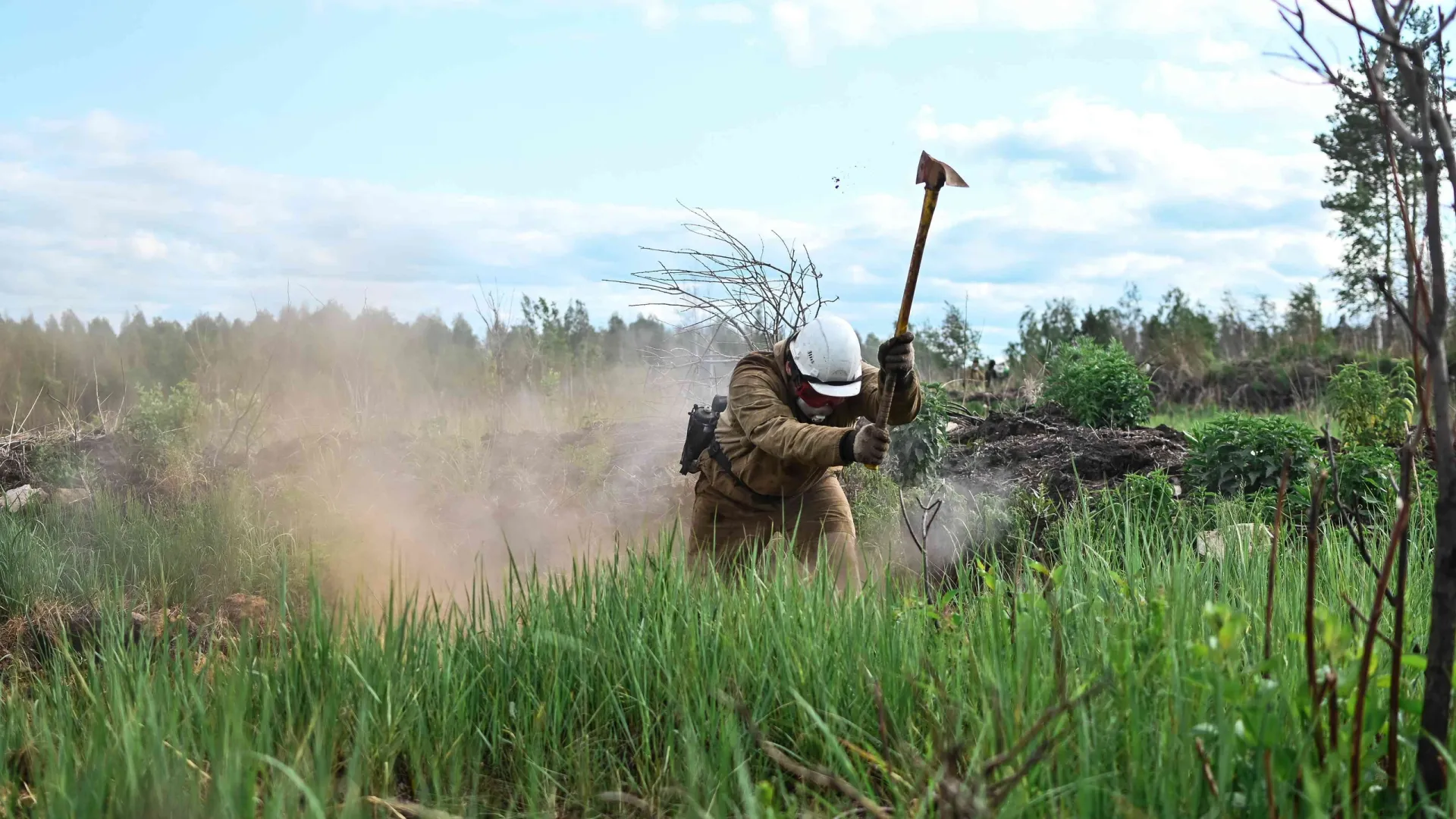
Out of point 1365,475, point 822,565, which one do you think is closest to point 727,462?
point 822,565

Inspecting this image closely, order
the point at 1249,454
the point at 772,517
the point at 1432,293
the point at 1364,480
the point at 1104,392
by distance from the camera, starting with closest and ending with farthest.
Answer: the point at 1432,293 < the point at 772,517 < the point at 1364,480 < the point at 1249,454 < the point at 1104,392

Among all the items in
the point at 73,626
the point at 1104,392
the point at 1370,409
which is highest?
the point at 1104,392

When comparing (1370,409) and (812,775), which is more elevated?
(1370,409)

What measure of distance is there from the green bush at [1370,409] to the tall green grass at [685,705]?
6.14 meters

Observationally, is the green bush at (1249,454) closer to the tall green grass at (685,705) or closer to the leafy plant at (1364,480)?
the leafy plant at (1364,480)

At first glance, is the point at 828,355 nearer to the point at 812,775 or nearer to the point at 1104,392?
the point at 812,775

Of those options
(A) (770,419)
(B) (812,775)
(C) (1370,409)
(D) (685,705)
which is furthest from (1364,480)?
(B) (812,775)

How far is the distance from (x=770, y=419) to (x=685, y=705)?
3.21 m

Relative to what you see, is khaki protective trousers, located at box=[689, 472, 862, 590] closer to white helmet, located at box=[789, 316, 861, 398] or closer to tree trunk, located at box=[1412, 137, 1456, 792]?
white helmet, located at box=[789, 316, 861, 398]

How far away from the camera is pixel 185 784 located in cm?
256

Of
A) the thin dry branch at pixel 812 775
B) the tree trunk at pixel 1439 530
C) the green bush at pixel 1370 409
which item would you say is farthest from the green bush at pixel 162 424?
the tree trunk at pixel 1439 530

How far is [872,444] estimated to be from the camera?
204 inches

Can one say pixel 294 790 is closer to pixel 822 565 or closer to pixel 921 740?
pixel 921 740

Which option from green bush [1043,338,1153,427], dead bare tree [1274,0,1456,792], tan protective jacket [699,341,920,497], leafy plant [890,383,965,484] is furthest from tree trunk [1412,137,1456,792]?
green bush [1043,338,1153,427]
